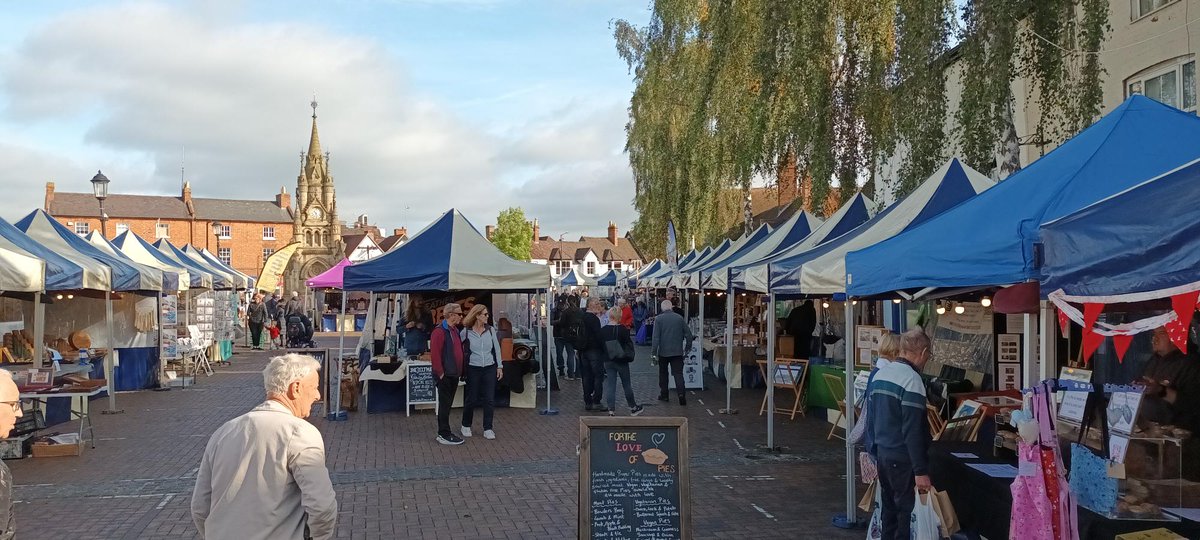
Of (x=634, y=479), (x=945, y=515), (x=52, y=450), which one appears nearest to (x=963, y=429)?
(x=945, y=515)

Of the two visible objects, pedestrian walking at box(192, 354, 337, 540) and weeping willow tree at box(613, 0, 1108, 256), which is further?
weeping willow tree at box(613, 0, 1108, 256)

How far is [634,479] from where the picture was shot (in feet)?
18.1

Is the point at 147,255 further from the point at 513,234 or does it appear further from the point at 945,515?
the point at 513,234

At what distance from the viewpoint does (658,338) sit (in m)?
14.0

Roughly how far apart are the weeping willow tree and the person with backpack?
386cm

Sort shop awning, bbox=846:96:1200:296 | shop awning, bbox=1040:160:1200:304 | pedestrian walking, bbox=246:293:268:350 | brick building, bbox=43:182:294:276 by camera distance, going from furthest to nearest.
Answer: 1. brick building, bbox=43:182:294:276
2. pedestrian walking, bbox=246:293:268:350
3. shop awning, bbox=846:96:1200:296
4. shop awning, bbox=1040:160:1200:304

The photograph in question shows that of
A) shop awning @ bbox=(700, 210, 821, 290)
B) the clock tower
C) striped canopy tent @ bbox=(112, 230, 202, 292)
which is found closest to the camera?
shop awning @ bbox=(700, 210, 821, 290)

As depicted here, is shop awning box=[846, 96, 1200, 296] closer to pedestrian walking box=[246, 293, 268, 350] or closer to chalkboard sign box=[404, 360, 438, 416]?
chalkboard sign box=[404, 360, 438, 416]

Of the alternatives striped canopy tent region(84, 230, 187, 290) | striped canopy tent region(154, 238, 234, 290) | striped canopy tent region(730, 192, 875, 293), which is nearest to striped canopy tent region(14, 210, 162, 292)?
striped canopy tent region(84, 230, 187, 290)

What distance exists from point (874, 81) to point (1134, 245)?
1075 cm

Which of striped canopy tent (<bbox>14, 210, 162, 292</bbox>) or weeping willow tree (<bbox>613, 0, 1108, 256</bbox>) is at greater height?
weeping willow tree (<bbox>613, 0, 1108, 256</bbox>)

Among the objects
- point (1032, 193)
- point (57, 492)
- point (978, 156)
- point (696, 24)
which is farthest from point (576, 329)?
point (696, 24)

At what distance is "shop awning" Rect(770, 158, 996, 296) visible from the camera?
8055mm

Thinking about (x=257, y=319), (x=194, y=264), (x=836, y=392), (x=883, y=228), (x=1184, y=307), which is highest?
(x=194, y=264)
